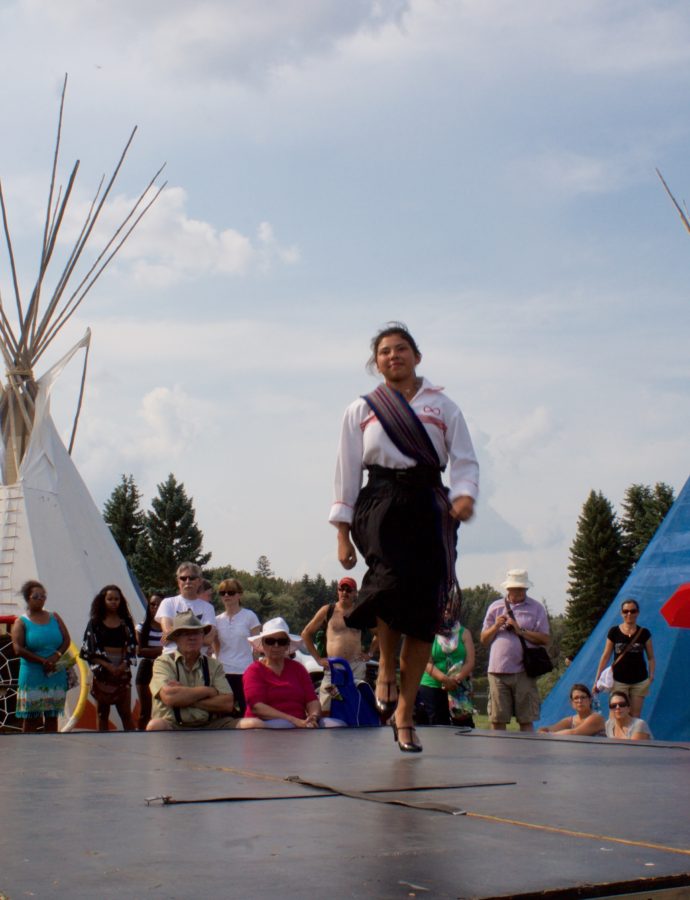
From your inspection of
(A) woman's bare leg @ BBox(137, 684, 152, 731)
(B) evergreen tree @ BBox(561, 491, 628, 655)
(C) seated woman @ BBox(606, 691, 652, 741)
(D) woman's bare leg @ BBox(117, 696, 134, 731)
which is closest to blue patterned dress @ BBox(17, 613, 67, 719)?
(D) woman's bare leg @ BBox(117, 696, 134, 731)

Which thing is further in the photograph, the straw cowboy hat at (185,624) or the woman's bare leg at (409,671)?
the straw cowboy hat at (185,624)

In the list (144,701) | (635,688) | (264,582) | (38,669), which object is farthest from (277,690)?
(264,582)

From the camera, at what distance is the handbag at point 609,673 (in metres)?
9.05

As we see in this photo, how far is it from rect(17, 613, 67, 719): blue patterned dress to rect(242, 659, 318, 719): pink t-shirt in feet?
8.38

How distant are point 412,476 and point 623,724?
194 inches

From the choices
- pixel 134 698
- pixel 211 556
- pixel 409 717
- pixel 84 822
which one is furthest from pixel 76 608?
pixel 211 556

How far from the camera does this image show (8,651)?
11.6 m

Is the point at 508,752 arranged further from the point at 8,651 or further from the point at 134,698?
the point at 134,698

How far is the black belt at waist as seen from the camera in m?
3.77

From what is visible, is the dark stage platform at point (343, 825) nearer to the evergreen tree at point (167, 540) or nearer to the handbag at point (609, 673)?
the handbag at point (609, 673)

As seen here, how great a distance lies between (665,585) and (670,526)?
721mm

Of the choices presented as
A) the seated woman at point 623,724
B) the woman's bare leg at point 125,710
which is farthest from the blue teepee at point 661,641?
the woman's bare leg at point 125,710

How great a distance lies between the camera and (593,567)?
46.8 metres

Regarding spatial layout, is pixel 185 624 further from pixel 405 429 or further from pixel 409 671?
pixel 405 429
